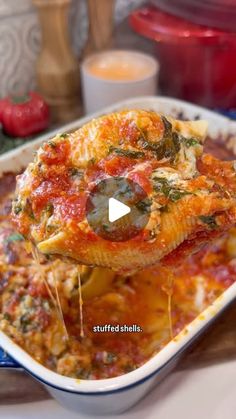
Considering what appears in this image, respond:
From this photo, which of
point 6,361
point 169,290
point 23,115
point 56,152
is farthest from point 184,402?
point 23,115

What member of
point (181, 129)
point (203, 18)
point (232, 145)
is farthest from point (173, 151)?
point (203, 18)

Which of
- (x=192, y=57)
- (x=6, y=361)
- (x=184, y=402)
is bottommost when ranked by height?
(x=184, y=402)

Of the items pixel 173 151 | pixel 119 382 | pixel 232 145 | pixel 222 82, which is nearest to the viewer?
pixel 119 382

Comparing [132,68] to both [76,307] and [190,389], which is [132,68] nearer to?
[76,307]

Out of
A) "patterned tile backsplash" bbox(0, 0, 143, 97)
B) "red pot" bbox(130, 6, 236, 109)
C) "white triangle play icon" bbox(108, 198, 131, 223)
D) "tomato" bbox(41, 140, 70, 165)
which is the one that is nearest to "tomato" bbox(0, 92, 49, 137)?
"patterned tile backsplash" bbox(0, 0, 143, 97)

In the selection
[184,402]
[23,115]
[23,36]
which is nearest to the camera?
[184,402]

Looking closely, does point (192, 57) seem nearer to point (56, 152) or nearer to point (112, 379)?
point (56, 152)

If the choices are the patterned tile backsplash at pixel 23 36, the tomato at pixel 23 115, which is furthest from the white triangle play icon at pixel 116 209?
the patterned tile backsplash at pixel 23 36
